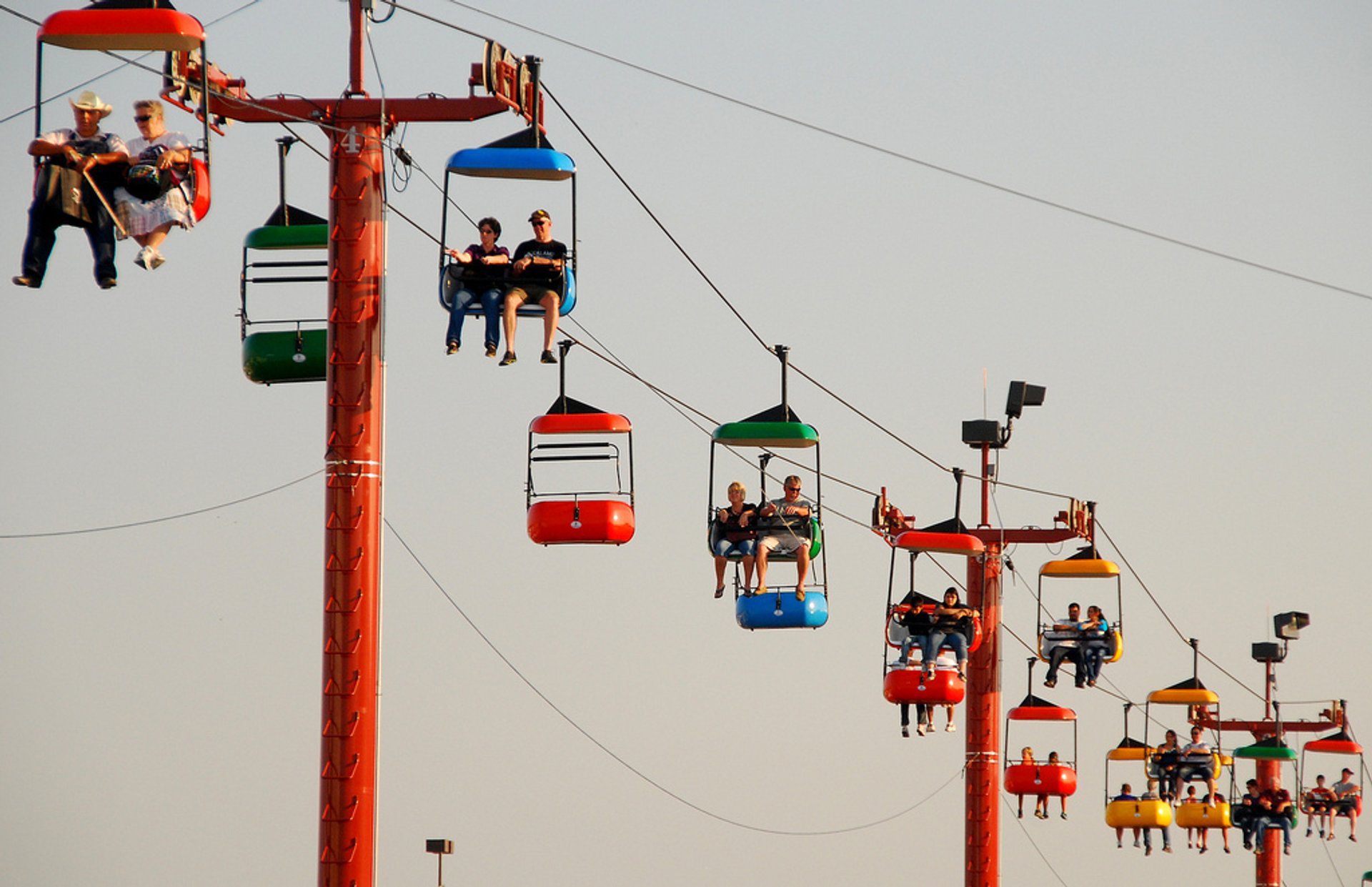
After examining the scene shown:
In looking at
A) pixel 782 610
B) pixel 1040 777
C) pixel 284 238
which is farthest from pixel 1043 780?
pixel 284 238

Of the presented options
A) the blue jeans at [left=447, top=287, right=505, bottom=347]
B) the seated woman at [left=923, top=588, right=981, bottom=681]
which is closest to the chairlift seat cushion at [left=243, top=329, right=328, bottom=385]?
the blue jeans at [left=447, top=287, right=505, bottom=347]

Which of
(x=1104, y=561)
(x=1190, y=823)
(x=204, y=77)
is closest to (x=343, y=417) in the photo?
(x=204, y=77)

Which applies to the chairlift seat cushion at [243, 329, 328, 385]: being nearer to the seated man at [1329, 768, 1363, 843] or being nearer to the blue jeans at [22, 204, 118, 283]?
the blue jeans at [22, 204, 118, 283]

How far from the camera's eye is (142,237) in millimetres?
13281

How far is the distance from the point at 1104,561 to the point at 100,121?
17299mm

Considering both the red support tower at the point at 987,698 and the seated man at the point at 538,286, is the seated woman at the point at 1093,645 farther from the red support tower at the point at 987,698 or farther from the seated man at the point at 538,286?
the seated man at the point at 538,286

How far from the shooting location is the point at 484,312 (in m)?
16.9

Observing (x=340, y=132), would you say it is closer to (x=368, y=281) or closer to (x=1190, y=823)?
(x=368, y=281)

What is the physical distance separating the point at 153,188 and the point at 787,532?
9.05 m

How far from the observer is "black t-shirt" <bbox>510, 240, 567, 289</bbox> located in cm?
1689

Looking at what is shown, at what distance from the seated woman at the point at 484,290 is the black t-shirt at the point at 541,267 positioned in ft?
0.37

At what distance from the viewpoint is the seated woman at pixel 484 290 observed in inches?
663

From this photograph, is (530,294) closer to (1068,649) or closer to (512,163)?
(512,163)

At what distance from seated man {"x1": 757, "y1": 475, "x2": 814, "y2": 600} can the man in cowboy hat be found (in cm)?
873
